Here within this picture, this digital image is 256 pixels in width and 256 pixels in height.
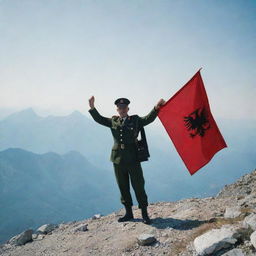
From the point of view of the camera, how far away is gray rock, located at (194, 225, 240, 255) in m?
4.80

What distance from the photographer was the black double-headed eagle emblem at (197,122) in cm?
786

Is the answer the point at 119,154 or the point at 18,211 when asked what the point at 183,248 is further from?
the point at 18,211

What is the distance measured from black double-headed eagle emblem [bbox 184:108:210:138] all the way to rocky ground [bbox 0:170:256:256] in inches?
92.4

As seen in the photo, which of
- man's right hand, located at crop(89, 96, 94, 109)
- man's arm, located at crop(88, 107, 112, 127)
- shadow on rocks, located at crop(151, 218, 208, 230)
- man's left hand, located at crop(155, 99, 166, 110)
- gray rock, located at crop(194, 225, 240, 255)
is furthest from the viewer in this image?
man's arm, located at crop(88, 107, 112, 127)

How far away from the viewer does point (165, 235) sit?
6.95 meters

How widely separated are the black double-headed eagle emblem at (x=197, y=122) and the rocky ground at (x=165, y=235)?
2.35 metres

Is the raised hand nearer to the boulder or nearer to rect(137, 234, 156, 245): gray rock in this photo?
rect(137, 234, 156, 245): gray rock

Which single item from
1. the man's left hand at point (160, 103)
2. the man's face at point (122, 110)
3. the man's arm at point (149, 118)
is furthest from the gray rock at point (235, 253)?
the man's face at point (122, 110)

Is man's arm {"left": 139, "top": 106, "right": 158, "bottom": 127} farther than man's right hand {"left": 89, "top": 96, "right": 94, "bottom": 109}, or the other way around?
man's right hand {"left": 89, "top": 96, "right": 94, "bottom": 109}

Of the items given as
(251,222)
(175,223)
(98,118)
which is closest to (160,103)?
(98,118)

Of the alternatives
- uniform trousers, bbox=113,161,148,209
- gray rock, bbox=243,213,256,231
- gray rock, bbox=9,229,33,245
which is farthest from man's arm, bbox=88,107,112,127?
gray rock, bbox=9,229,33,245

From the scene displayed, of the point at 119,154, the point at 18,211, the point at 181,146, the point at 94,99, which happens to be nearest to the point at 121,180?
the point at 119,154

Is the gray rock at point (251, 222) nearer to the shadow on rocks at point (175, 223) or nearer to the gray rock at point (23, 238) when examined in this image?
the shadow on rocks at point (175, 223)

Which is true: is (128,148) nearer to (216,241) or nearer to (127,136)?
(127,136)
